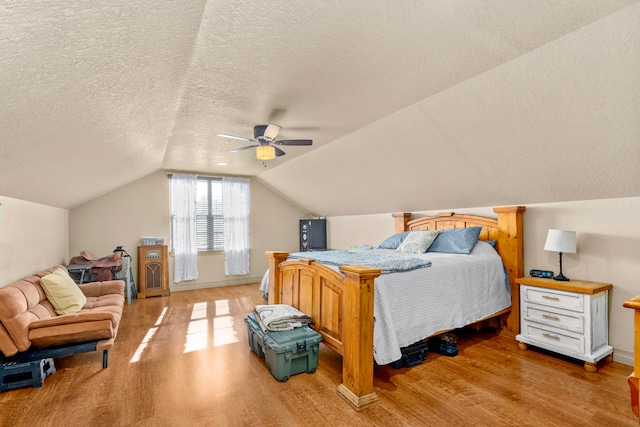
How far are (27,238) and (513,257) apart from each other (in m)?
5.30

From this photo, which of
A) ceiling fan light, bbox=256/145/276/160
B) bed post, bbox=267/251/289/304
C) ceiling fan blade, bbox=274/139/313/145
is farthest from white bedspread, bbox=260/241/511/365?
ceiling fan light, bbox=256/145/276/160

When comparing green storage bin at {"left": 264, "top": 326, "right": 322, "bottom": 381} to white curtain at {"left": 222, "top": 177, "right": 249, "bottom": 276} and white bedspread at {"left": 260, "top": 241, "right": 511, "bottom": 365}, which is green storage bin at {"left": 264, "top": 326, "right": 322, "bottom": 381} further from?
white curtain at {"left": 222, "top": 177, "right": 249, "bottom": 276}

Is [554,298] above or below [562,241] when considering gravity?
below

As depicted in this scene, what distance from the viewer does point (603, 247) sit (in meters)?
2.96

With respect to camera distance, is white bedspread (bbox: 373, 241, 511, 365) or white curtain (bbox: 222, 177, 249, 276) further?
white curtain (bbox: 222, 177, 249, 276)

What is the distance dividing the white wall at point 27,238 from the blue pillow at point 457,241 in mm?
4397

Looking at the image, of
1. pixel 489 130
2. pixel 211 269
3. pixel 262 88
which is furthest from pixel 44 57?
pixel 211 269

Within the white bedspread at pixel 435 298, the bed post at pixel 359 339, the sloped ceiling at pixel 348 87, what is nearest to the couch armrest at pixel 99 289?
the sloped ceiling at pixel 348 87

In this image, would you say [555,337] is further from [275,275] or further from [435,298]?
[275,275]

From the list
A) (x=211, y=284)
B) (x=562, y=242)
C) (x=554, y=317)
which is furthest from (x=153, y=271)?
(x=562, y=242)

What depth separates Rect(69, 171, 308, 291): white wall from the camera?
17.9 feet

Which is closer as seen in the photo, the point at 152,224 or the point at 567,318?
the point at 567,318

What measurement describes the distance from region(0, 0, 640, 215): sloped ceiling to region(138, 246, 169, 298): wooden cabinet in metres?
1.84

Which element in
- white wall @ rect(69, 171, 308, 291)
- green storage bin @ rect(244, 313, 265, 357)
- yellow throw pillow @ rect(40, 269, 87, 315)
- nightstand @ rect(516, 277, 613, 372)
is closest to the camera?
nightstand @ rect(516, 277, 613, 372)
